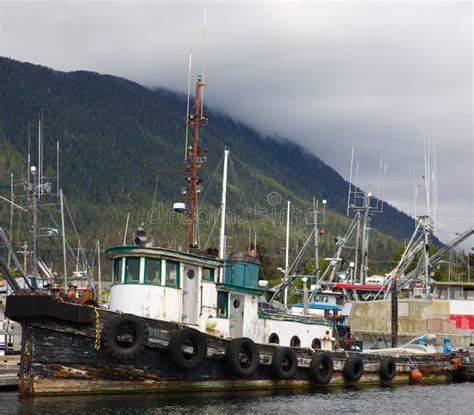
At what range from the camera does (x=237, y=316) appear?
3012 centimetres

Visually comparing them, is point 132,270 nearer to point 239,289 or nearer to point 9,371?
point 239,289

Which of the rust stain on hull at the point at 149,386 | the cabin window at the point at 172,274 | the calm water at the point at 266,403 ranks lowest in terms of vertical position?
the calm water at the point at 266,403

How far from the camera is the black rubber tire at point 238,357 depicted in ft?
92.7

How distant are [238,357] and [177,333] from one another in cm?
279

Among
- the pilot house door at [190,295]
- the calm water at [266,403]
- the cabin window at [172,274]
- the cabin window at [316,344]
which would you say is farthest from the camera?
the cabin window at [316,344]

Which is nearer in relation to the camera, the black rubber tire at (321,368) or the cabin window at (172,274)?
the cabin window at (172,274)

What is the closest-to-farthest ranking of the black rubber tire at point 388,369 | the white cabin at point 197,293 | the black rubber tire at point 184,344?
the black rubber tire at point 184,344 → the white cabin at point 197,293 → the black rubber tire at point 388,369

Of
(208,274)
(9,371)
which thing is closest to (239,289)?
(208,274)

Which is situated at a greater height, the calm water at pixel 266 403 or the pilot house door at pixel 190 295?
the pilot house door at pixel 190 295

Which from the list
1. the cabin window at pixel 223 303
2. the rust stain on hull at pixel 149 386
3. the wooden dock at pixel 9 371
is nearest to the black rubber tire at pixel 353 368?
the rust stain on hull at pixel 149 386

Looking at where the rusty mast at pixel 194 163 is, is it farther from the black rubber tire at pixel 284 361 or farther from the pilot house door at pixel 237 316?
the black rubber tire at pixel 284 361

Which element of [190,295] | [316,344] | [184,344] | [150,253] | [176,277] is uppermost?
[150,253]

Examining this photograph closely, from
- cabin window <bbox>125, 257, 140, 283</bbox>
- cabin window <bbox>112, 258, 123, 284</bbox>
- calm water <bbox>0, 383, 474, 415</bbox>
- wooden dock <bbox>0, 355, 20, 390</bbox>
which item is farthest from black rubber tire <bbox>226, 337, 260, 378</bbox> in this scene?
wooden dock <bbox>0, 355, 20, 390</bbox>

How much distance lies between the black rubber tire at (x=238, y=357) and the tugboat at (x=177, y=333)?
4 centimetres
